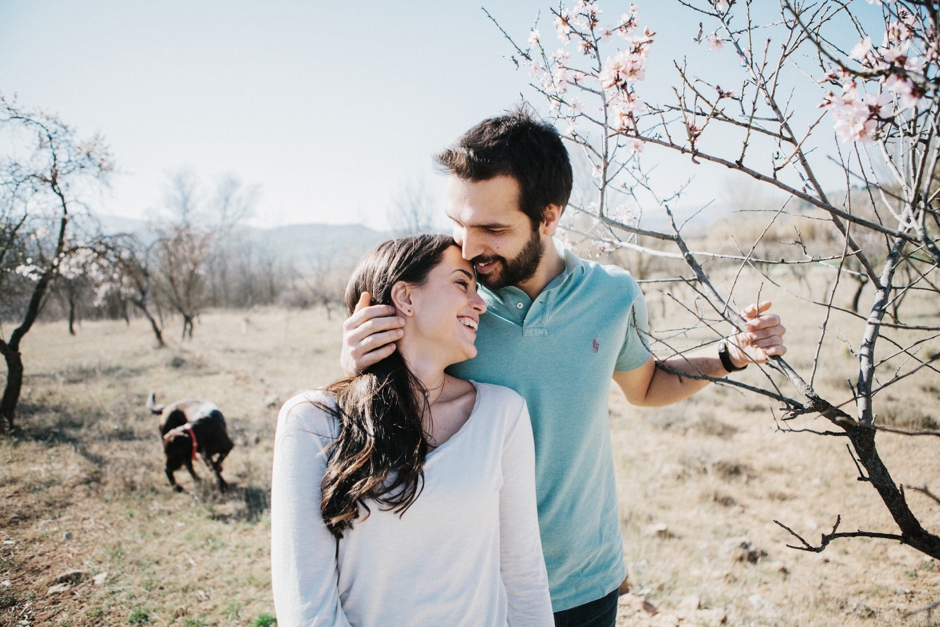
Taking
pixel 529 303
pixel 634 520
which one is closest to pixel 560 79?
pixel 529 303

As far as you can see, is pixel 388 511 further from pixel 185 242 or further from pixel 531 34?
pixel 185 242

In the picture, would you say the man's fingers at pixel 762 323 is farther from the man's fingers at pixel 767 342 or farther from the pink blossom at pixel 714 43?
the pink blossom at pixel 714 43

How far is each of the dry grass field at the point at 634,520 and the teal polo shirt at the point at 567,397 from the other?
60.2 inches

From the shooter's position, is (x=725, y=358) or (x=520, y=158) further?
(x=725, y=358)

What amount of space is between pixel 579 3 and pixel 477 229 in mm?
1308

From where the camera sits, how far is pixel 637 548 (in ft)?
13.7

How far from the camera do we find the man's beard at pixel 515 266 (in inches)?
68.4

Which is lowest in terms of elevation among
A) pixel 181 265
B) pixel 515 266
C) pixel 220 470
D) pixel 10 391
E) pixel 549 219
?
pixel 220 470

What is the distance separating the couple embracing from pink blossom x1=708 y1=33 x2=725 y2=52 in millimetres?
856

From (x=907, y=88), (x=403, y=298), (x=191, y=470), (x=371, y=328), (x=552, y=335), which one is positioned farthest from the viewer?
(x=191, y=470)

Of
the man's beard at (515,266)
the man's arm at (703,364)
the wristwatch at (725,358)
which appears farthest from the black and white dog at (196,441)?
the wristwatch at (725,358)

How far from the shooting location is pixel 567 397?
63.6 inches

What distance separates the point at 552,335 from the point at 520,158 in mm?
672

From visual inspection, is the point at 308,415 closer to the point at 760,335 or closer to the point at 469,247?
the point at 469,247
